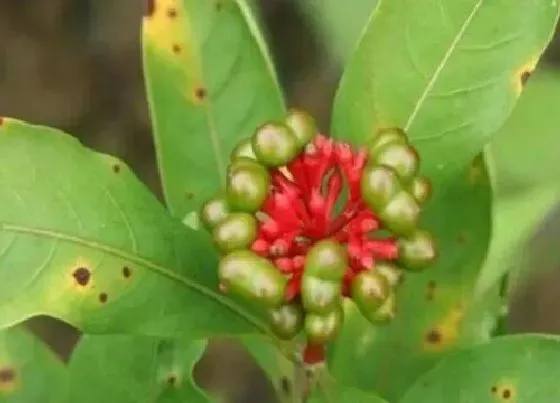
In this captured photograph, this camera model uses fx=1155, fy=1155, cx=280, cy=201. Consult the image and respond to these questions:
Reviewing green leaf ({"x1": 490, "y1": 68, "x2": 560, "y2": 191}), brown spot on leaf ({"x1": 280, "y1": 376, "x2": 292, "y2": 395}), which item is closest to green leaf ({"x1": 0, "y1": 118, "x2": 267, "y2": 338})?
brown spot on leaf ({"x1": 280, "y1": 376, "x2": 292, "y2": 395})

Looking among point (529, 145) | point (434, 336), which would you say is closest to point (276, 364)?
point (434, 336)

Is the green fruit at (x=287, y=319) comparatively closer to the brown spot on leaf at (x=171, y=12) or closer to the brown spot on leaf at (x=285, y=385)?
the brown spot on leaf at (x=285, y=385)

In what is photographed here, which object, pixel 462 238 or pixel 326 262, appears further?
pixel 462 238

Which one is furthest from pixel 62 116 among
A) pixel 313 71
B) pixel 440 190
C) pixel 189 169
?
pixel 440 190

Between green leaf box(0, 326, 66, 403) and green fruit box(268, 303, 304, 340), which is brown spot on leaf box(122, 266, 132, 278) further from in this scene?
green leaf box(0, 326, 66, 403)

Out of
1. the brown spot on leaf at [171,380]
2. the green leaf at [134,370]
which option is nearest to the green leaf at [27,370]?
the green leaf at [134,370]

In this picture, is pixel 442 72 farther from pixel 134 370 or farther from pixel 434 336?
pixel 134 370
